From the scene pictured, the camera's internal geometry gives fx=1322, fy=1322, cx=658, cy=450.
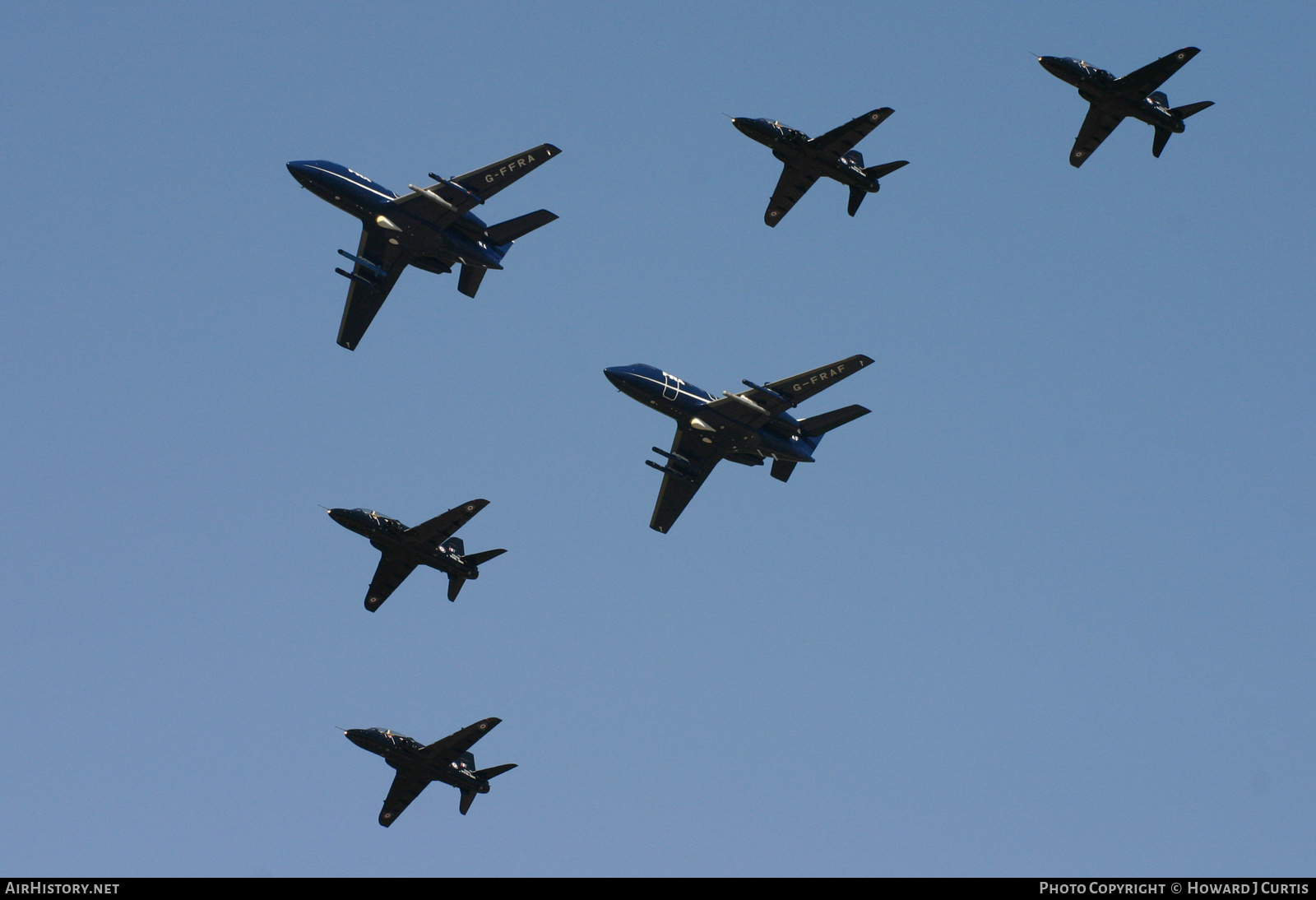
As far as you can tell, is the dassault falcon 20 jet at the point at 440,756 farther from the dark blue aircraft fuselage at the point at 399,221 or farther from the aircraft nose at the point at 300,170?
the aircraft nose at the point at 300,170

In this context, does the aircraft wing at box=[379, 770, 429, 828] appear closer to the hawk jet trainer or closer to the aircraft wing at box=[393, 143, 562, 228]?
the hawk jet trainer

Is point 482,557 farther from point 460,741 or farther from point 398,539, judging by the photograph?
point 460,741

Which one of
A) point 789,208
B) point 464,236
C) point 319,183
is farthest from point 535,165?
point 789,208

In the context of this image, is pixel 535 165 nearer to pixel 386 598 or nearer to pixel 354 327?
pixel 354 327

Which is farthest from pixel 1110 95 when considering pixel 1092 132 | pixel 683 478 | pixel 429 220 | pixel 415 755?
pixel 415 755

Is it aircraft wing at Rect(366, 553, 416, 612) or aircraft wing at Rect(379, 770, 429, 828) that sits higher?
aircraft wing at Rect(366, 553, 416, 612)

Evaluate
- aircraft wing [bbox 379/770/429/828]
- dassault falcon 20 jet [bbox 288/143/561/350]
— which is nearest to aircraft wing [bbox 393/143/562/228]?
dassault falcon 20 jet [bbox 288/143/561/350]

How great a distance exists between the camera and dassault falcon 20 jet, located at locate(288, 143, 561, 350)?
68750mm

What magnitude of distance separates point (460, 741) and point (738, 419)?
77.4 feet

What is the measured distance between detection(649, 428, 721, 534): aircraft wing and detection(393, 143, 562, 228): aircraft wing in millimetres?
15995

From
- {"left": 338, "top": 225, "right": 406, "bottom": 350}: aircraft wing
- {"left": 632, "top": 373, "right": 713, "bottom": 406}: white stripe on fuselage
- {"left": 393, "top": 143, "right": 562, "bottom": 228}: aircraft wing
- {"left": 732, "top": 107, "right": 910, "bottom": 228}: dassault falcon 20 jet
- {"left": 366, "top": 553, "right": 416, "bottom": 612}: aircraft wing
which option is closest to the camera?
{"left": 632, "top": 373, "right": 713, "bottom": 406}: white stripe on fuselage

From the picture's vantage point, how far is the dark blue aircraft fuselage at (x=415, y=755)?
73062 millimetres

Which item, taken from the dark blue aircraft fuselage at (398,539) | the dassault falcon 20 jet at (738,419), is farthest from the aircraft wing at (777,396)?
the dark blue aircraft fuselage at (398,539)
